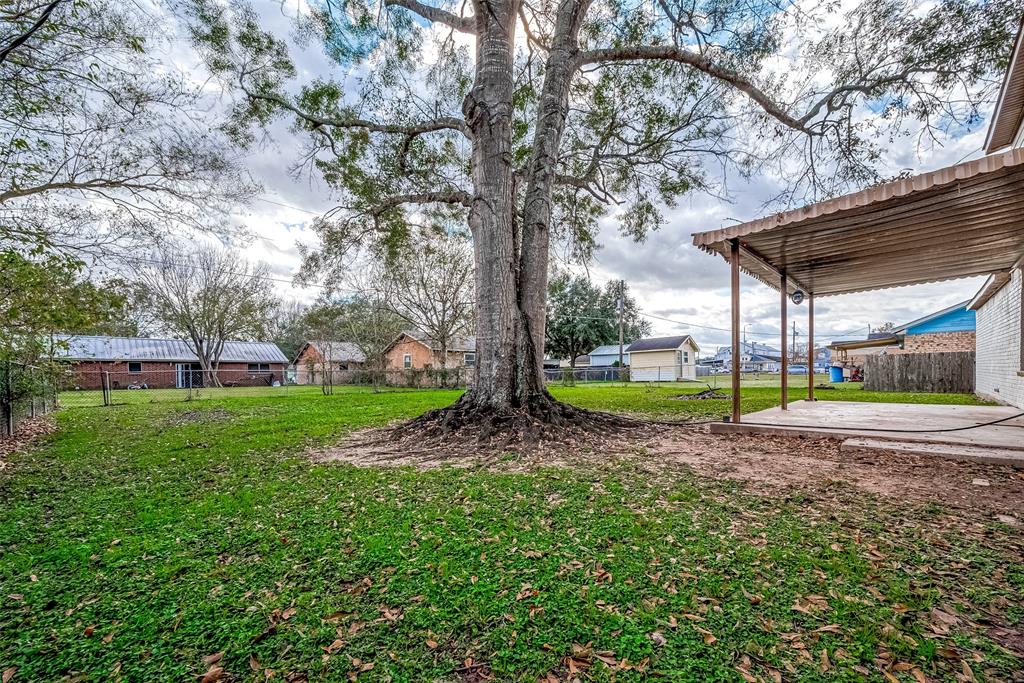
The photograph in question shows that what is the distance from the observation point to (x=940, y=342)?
15.5 metres

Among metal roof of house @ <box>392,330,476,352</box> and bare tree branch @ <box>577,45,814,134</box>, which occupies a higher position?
bare tree branch @ <box>577,45,814,134</box>

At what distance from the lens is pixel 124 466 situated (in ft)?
14.8

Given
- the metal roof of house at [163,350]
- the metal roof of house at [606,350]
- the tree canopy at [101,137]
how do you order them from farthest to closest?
1. the metal roof of house at [606,350]
2. the metal roof of house at [163,350]
3. the tree canopy at [101,137]

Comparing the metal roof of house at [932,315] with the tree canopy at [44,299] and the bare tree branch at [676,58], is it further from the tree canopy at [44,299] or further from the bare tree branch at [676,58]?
the tree canopy at [44,299]

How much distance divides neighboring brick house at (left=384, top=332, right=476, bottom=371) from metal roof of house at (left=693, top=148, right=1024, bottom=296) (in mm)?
19627

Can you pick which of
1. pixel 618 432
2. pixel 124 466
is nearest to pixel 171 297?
pixel 124 466

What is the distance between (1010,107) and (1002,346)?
16.5 feet

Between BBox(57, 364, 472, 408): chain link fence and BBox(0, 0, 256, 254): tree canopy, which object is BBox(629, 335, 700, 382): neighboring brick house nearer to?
BBox(57, 364, 472, 408): chain link fence

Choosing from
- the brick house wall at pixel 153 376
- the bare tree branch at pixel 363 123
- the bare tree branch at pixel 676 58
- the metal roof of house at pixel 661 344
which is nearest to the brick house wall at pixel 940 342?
the metal roof of house at pixel 661 344

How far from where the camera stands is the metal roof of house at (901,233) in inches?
143

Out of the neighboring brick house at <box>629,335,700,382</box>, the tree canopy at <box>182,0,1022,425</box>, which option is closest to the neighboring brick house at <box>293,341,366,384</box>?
the neighboring brick house at <box>629,335,700,382</box>

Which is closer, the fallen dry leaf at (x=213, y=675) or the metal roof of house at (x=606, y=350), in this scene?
the fallen dry leaf at (x=213, y=675)

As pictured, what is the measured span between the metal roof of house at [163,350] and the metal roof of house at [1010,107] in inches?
1306

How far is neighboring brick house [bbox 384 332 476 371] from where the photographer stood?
25391 millimetres
